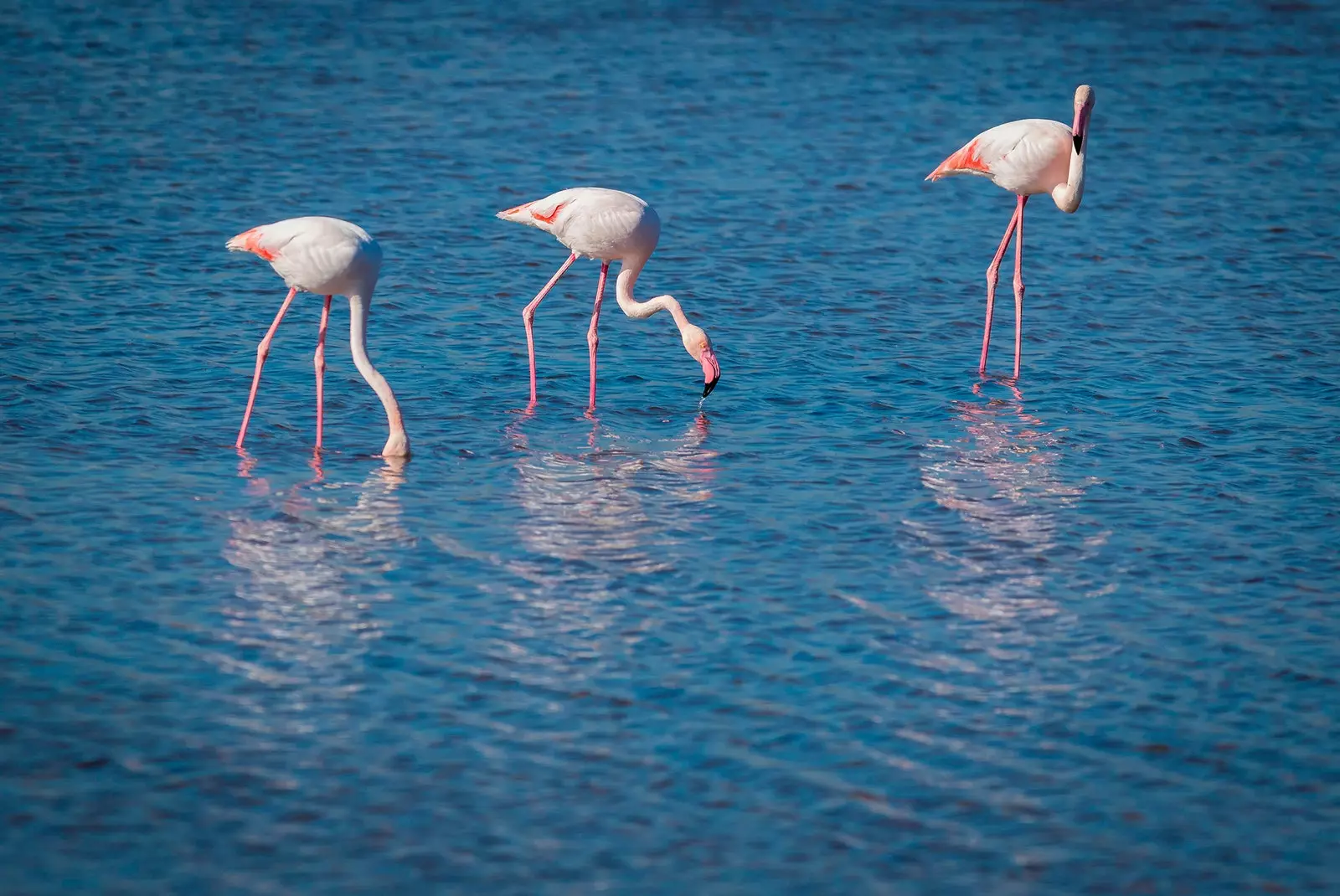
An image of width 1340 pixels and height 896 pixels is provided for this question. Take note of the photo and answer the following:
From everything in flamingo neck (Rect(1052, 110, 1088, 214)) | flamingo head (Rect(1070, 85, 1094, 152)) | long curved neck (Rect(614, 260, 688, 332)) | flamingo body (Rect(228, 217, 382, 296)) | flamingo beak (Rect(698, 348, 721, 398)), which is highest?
flamingo head (Rect(1070, 85, 1094, 152))

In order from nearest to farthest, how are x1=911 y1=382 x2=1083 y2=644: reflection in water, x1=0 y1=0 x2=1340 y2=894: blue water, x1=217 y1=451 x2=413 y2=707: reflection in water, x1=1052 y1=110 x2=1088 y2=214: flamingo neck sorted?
x1=0 y1=0 x2=1340 y2=894: blue water → x1=217 y1=451 x2=413 y2=707: reflection in water → x1=911 y1=382 x2=1083 y2=644: reflection in water → x1=1052 y1=110 x2=1088 y2=214: flamingo neck

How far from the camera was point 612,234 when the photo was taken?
10.2 meters

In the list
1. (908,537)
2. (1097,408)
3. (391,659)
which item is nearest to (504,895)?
(391,659)

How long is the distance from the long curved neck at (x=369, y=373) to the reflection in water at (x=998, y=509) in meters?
2.82

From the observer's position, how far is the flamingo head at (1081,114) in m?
10.6

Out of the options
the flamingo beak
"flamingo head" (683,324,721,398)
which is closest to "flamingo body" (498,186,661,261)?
"flamingo head" (683,324,721,398)

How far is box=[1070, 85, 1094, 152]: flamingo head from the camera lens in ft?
34.7

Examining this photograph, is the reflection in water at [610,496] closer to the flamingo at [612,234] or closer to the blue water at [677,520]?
the blue water at [677,520]

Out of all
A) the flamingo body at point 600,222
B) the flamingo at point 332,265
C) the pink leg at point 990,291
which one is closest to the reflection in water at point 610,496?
the flamingo at point 332,265

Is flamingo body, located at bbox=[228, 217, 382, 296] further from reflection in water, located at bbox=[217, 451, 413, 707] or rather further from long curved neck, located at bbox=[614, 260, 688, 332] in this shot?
long curved neck, located at bbox=[614, 260, 688, 332]

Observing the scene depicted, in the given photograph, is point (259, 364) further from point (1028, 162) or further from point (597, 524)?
point (1028, 162)

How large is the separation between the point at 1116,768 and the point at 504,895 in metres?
2.24

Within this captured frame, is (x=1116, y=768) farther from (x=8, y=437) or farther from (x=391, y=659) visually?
(x=8, y=437)

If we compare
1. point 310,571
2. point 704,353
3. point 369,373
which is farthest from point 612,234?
point 310,571
